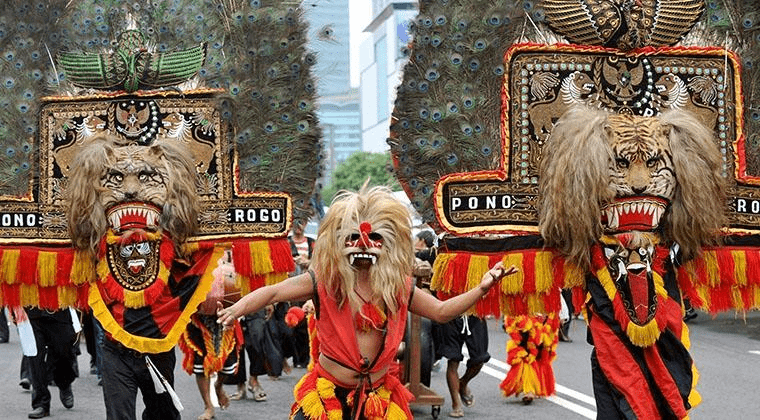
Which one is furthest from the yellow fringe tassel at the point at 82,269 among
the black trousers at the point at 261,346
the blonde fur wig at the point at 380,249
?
the black trousers at the point at 261,346

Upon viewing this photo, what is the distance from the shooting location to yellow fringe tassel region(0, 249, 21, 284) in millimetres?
8633

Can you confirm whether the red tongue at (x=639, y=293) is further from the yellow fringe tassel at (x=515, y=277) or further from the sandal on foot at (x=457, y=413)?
the sandal on foot at (x=457, y=413)

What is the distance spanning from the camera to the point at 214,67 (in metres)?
8.98

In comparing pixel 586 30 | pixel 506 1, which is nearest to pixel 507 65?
pixel 586 30

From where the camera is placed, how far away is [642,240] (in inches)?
280

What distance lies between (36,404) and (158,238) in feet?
11.6

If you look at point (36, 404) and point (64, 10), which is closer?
point (64, 10)

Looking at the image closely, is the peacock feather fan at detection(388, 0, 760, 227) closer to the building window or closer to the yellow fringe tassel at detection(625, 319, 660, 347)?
the yellow fringe tassel at detection(625, 319, 660, 347)

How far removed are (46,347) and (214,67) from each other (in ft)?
11.9

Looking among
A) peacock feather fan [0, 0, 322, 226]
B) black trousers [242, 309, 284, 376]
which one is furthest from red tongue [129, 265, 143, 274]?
black trousers [242, 309, 284, 376]

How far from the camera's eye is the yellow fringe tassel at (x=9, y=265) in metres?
8.63

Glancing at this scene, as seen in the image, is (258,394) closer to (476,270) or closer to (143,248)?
(143,248)

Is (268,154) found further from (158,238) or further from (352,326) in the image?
(352,326)

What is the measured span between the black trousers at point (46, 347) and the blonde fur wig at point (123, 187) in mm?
3010
